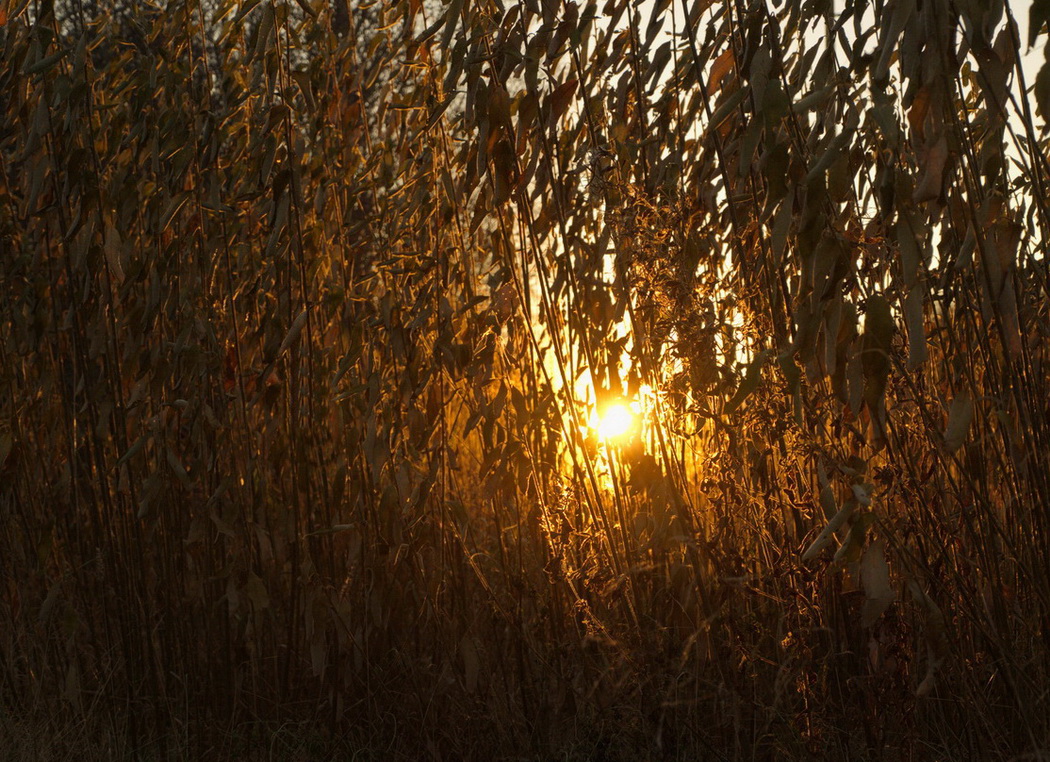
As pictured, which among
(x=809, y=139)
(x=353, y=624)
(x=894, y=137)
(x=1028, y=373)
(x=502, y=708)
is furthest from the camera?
(x=353, y=624)

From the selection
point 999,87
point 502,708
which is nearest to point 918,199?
point 999,87

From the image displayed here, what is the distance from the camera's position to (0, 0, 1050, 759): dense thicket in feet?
4.84

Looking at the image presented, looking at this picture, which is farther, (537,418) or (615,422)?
(537,418)

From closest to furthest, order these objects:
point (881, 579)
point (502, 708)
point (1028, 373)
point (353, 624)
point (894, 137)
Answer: point (894, 137) < point (881, 579) < point (1028, 373) < point (502, 708) < point (353, 624)

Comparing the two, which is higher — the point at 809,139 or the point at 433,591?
the point at 809,139

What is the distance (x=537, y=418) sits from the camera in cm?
185

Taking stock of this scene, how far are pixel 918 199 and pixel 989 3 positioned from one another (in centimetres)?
20

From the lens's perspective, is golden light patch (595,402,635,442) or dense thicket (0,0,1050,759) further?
golden light patch (595,402,635,442)

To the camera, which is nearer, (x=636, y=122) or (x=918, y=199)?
(x=918, y=199)

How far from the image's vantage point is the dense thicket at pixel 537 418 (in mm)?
1477

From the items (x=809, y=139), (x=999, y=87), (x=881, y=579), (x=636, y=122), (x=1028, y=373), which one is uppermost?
(x=636, y=122)

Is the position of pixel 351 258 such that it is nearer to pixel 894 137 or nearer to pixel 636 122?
pixel 636 122

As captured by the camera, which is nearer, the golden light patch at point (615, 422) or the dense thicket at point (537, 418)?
the dense thicket at point (537, 418)

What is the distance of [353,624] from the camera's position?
1995 millimetres
